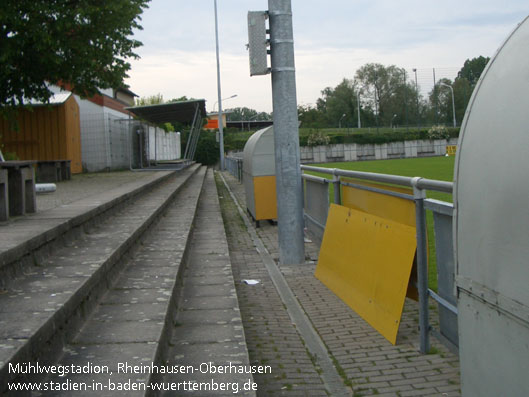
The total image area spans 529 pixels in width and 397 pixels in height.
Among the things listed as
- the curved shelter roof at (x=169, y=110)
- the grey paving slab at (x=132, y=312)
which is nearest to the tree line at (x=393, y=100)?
the curved shelter roof at (x=169, y=110)

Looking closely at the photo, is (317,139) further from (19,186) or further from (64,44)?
(19,186)

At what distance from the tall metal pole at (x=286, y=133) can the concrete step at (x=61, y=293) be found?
66.9 inches

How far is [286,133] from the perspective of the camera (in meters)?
7.91

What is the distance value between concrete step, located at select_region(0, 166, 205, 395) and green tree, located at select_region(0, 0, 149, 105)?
8859 millimetres

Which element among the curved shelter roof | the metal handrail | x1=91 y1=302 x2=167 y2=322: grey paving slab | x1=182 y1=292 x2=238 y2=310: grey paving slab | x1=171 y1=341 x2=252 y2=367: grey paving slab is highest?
the curved shelter roof

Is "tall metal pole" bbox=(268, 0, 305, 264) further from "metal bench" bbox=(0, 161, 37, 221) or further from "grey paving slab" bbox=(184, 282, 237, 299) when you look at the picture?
"metal bench" bbox=(0, 161, 37, 221)

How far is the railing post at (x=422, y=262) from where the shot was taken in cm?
438

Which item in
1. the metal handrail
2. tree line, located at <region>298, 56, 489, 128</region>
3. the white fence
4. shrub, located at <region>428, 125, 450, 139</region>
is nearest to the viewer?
the metal handrail

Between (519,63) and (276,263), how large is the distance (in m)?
6.25

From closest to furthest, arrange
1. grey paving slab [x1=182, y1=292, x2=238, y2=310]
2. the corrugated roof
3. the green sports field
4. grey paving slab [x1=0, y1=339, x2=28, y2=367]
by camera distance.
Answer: grey paving slab [x1=0, y1=339, x2=28, y2=367] < grey paving slab [x1=182, y1=292, x2=238, y2=310] < the green sports field < the corrugated roof

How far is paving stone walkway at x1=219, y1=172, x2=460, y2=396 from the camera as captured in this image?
3904 millimetres

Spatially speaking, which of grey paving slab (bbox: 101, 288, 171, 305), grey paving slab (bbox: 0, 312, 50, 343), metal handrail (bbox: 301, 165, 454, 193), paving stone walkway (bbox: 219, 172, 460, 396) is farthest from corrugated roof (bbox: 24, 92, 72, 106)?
grey paving slab (bbox: 0, 312, 50, 343)

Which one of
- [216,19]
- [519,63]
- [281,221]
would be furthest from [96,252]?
[216,19]

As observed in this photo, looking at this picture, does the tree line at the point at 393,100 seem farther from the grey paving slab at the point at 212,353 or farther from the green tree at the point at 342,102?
the grey paving slab at the point at 212,353
